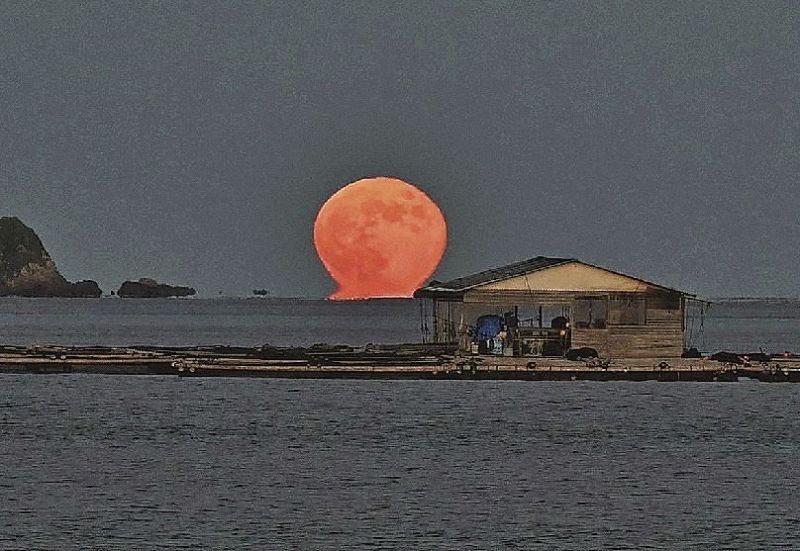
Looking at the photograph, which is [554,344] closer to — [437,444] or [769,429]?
[769,429]

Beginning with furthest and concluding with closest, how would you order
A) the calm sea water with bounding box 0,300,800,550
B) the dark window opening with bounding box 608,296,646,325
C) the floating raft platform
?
the dark window opening with bounding box 608,296,646,325
the floating raft platform
the calm sea water with bounding box 0,300,800,550

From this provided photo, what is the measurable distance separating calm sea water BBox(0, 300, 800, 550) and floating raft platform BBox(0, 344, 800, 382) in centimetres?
210

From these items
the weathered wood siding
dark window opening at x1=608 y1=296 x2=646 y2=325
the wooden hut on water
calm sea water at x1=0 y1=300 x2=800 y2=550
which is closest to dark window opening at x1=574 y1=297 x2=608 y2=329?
the wooden hut on water

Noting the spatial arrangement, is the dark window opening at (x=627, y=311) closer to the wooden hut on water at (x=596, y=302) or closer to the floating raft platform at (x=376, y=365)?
the wooden hut on water at (x=596, y=302)

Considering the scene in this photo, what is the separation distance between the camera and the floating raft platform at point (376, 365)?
235 ft

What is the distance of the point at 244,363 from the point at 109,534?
37.3m

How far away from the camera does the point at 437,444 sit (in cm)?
6219

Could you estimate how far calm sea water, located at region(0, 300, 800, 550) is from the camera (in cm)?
4191

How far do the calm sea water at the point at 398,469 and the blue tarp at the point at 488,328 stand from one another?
144 inches

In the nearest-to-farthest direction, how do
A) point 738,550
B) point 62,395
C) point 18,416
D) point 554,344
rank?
point 738,550 < point 18,416 < point 554,344 < point 62,395

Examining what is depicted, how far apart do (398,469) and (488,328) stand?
28.6m

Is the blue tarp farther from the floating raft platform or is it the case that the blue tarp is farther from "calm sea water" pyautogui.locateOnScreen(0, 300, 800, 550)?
"calm sea water" pyautogui.locateOnScreen(0, 300, 800, 550)

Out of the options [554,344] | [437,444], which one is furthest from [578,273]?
[437,444]

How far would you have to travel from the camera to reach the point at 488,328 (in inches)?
3243
